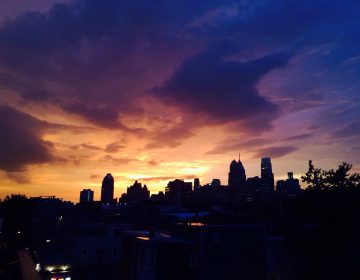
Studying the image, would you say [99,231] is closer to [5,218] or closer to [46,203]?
[5,218]

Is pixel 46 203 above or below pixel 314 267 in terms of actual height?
above

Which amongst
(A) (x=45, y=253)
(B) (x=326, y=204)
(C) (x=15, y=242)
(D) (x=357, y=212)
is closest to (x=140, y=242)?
(B) (x=326, y=204)

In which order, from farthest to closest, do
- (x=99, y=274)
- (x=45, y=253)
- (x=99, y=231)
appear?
1. (x=45, y=253)
2. (x=99, y=231)
3. (x=99, y=274)

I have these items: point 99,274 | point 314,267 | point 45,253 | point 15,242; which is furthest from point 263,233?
point 15,242

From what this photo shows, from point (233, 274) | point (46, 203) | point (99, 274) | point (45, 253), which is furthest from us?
point (46, 203)

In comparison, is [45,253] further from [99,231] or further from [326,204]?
[326,204]

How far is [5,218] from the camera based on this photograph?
231 ft

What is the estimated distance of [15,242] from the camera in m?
65.5

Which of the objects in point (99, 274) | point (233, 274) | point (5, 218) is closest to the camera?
point (233, 274)

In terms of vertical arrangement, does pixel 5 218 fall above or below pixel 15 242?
above

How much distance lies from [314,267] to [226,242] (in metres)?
13.2

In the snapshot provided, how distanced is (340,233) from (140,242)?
24.4 metres

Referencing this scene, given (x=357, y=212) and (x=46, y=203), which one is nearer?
(x=357, y=212)

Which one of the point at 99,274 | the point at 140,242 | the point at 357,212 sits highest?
the point at 357,212
